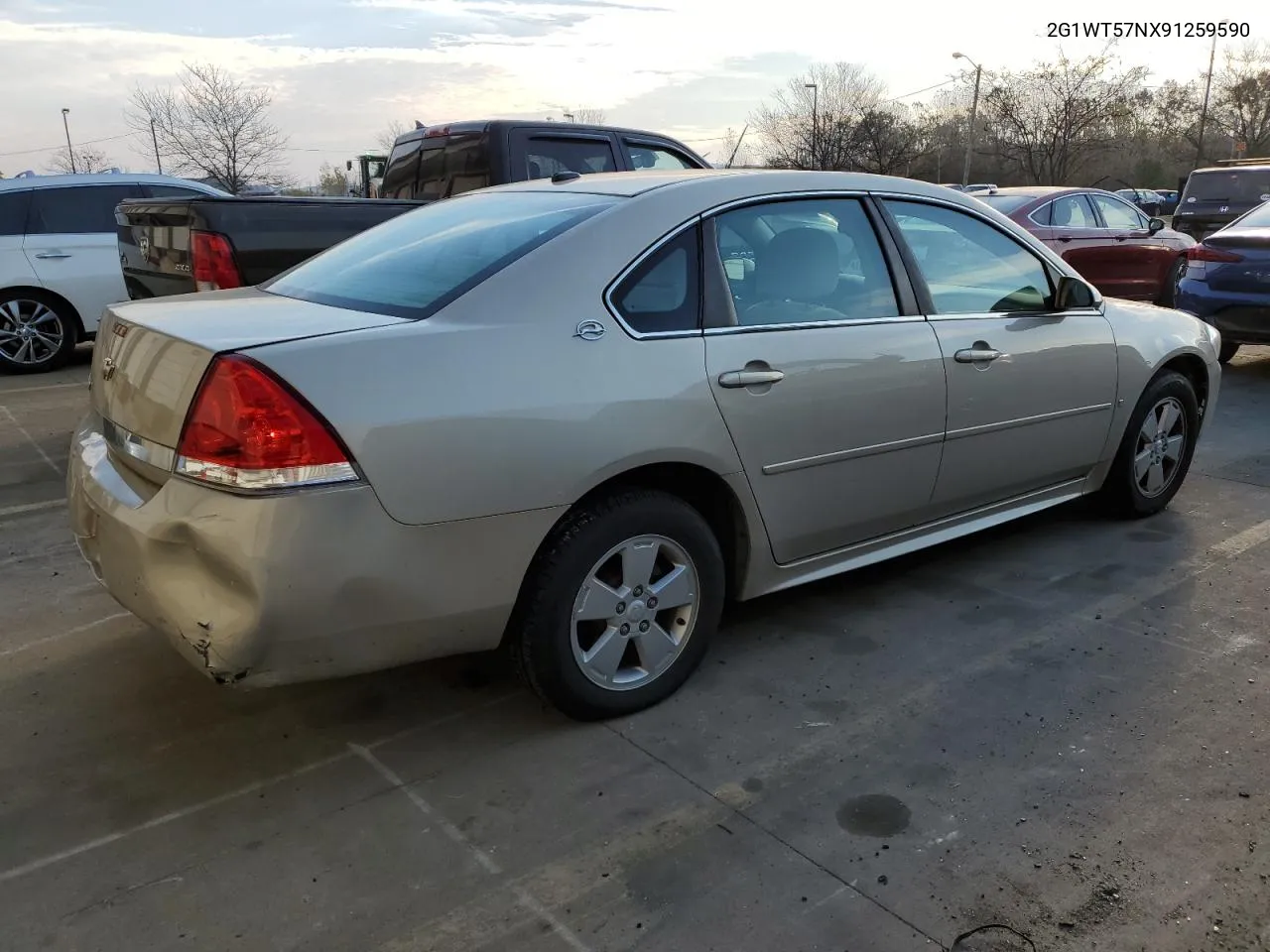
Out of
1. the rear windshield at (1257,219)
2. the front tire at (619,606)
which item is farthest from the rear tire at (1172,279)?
the front tire at (619,606)

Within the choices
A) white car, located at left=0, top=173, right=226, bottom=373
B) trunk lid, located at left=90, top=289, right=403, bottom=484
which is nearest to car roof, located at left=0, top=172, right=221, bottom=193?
white car, located at left=0, top=173, right=226, bottom=373

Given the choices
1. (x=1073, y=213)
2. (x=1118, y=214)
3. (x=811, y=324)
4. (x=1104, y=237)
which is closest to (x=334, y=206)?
(x=811, y=324)

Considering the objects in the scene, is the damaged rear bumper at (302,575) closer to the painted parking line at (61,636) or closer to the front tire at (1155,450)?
the painted parking line at (61,636)

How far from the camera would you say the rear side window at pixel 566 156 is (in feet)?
22.8

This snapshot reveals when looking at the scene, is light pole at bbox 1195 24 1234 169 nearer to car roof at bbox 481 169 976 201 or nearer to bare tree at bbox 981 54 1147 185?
bare tree at bbox 981 54 1147 185

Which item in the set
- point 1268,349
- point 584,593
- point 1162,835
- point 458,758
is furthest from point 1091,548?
point 1268,349

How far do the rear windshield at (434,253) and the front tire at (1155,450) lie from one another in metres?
2.89

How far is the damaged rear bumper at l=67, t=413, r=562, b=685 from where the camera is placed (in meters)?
2.36

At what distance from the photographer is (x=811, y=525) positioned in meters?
3.41

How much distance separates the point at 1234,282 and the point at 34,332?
33.7 ft

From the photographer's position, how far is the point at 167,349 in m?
2.62

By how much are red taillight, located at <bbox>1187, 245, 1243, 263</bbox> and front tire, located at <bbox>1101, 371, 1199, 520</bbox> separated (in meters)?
4.34

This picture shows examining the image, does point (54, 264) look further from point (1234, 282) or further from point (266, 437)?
point (1234, 282)

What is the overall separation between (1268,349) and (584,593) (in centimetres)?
1034
